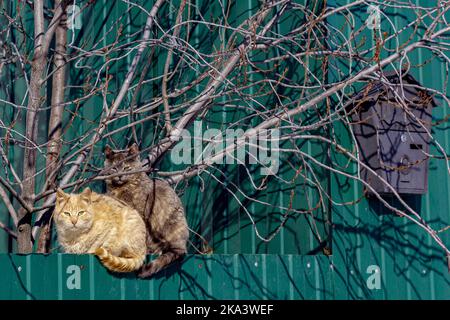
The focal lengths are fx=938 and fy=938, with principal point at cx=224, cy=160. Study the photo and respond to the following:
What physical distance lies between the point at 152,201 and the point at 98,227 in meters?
0.82

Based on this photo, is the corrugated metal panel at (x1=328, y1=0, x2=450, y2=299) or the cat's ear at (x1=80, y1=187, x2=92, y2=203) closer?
the cat's ear at (x1=80, y1=187, x2=92, y2=203)

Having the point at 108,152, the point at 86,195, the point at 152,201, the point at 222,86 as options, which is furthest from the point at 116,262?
the point at 222,86

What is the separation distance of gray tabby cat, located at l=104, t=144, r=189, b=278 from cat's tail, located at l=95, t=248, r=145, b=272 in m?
0.71

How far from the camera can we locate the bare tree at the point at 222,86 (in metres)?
7.10

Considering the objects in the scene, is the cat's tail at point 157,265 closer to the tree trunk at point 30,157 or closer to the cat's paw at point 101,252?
the cat's paw at point 101,252

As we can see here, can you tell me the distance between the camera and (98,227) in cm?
674

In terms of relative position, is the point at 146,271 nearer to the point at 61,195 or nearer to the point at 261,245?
the point at 61,195

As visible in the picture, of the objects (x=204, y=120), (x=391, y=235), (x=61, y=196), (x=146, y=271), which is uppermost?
(x=204, y=120)

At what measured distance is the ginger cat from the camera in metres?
6.59

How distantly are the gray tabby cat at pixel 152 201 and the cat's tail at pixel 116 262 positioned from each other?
27.9 inches

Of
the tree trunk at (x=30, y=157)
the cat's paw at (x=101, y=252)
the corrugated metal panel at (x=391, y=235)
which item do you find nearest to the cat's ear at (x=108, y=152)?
the tree trunk at (x=30, y=157)

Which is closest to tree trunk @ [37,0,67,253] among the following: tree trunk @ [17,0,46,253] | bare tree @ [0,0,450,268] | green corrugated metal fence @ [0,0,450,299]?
bare tree @ [0,0,450,268]

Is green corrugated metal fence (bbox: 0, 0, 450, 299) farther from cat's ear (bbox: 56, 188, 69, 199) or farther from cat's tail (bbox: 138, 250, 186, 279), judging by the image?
cat's ear (bbox: 56, 188, 69, 199)
